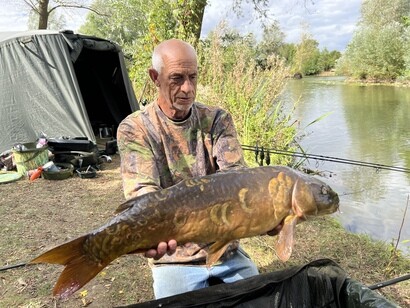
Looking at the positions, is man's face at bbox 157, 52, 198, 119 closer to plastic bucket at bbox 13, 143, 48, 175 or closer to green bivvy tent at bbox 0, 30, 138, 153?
plastic bucket at bbox 13, 143, 48, 175

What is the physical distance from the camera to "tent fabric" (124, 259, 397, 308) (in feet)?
4.70

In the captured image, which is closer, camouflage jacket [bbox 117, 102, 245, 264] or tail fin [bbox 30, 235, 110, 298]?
tail fin [bbox 30, 235, 110, 298]

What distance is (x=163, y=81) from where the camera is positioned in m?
1.57

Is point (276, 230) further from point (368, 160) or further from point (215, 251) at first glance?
point (368, 160)

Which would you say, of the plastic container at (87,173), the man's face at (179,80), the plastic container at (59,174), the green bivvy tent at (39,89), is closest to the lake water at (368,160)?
the man's face at (179,80)

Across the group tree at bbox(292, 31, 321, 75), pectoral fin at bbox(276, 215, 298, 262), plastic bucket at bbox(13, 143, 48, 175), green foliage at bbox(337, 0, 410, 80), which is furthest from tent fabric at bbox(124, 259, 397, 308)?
tree at bbox(292, 31, 321, 75)

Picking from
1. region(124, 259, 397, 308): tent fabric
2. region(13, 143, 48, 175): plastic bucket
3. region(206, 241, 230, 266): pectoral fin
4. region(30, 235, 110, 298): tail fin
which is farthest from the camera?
region(13, 143, 48, 175): plastic bucket

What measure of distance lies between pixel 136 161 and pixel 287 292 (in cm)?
79

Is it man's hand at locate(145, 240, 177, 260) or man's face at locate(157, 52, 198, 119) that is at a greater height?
man's face at locate(157, 52, 198, 119)

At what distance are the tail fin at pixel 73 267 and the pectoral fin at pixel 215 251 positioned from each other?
32cm

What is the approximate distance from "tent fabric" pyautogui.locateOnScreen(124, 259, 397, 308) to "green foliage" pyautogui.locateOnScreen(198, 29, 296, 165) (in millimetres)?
3414

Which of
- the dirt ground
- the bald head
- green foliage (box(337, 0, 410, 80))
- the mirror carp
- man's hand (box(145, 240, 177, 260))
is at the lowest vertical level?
the dirt ground

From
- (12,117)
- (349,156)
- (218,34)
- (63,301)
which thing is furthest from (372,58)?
(63,301)

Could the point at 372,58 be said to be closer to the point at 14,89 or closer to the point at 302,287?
the point at 14,89
